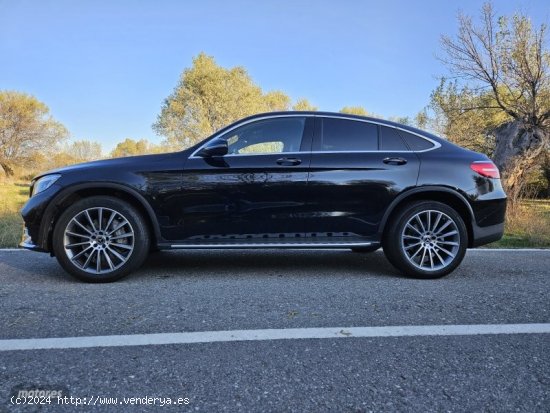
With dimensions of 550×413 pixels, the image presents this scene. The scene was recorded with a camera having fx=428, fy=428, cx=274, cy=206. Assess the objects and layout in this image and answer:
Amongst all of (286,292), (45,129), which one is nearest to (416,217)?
(286,292)

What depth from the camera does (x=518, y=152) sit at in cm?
1253

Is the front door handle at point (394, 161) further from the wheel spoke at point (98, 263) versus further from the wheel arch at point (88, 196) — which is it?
the wheel spoke at point (98, 263)

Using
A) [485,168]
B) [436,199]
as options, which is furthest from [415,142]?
[485,168]

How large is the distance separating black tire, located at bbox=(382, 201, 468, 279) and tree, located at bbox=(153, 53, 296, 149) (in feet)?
105

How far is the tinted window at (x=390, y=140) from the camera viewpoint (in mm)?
4672

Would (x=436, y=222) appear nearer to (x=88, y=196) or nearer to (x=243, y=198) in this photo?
(x=243, y=198)

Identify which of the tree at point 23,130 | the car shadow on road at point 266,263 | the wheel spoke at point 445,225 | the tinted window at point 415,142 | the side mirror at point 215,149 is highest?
the tree at point 23,130

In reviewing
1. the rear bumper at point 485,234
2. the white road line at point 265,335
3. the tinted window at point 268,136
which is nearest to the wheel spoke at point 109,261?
the white road line at point 265,335

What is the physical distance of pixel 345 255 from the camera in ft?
19.2

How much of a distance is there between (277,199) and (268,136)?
2.44 feet

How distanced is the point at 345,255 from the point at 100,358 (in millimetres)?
3919

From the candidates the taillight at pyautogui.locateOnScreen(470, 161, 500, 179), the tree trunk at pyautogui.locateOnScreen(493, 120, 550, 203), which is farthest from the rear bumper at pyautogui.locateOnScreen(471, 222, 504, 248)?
the tree trunk at pyautogui.locateOnScreen(493, 120, 550, 203)

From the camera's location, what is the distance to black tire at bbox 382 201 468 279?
4488 mm

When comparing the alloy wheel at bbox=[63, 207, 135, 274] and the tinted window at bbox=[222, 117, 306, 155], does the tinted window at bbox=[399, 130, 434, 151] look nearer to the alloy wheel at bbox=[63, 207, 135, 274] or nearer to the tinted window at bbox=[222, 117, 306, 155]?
the tinted window at bbox=[222, 117, 306, 155]
